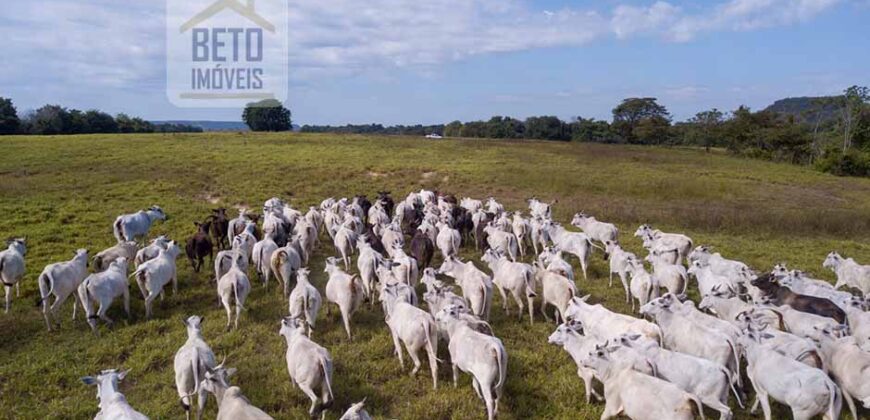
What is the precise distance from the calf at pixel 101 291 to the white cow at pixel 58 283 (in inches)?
27.9

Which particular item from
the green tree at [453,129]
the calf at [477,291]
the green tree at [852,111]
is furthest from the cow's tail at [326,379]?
the green tree at [453,129]

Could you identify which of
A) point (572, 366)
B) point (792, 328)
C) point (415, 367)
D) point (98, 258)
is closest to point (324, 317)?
point (415, 367)

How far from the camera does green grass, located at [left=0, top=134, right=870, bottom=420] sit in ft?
26.9

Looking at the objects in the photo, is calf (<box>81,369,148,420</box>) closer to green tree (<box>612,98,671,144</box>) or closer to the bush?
the bush

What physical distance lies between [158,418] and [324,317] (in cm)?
398

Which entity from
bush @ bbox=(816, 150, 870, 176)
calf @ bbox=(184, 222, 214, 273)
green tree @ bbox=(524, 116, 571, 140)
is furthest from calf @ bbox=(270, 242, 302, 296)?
green tree @ bbox=(524, 116, 571, 140)

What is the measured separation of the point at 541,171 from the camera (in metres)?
35.0

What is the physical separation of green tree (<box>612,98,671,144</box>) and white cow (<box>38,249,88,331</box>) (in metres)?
80.5

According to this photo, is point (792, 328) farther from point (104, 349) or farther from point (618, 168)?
point (618, 168)

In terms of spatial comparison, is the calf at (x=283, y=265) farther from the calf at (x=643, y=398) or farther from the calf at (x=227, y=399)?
the calf at (x=643, y=398)

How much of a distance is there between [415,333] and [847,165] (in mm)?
52865

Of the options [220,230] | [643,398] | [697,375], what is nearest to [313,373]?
[643,398]

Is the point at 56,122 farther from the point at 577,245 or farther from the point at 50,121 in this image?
the point at 577,245

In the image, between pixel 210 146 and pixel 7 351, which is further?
pixel 210 146
